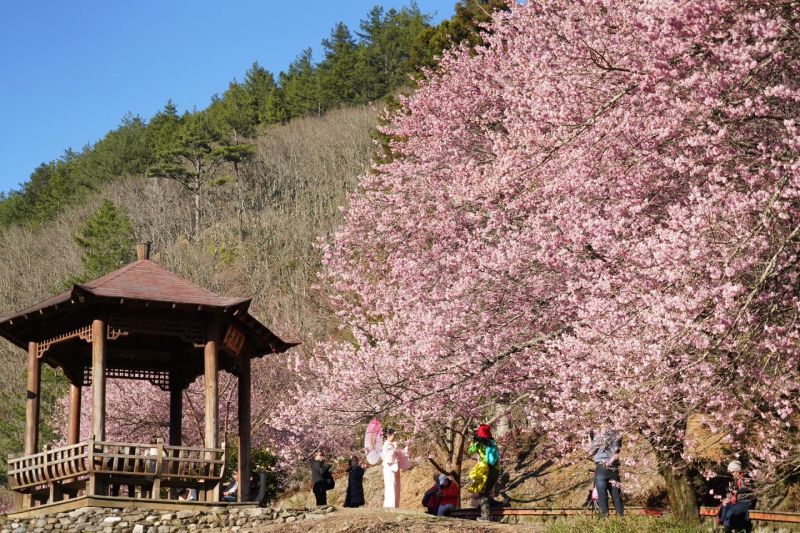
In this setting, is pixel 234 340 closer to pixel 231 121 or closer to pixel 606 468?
pixel 606 468

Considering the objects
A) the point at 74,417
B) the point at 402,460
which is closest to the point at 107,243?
the point at 74,417

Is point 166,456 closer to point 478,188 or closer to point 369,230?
point 478,188

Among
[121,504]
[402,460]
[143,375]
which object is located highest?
[143,375]

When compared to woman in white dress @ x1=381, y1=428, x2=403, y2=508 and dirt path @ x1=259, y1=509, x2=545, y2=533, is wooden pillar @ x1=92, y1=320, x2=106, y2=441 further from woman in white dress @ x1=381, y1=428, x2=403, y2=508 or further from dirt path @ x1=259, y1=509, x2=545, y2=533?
woman in white dress @ x1=381, y1=428, x2=403, y2=508

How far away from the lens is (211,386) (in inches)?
707

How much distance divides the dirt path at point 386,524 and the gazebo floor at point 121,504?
150 centimetres

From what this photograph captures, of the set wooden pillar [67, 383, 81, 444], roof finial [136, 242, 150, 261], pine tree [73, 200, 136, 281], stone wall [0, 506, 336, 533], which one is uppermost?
pine tree [73, 200, 136, 281]

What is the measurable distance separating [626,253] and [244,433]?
8934 millimetres

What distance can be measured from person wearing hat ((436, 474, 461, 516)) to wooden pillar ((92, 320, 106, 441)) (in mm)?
5504

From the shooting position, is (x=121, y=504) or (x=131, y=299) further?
(x=131, y=299)

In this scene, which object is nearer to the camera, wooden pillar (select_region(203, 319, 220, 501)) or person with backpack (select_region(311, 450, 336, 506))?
wooden pillar (select_region(203, 319, 220, 501))

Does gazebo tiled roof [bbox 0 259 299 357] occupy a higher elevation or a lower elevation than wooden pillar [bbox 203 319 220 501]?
higher

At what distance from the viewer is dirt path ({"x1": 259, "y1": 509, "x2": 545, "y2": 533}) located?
45.1ft

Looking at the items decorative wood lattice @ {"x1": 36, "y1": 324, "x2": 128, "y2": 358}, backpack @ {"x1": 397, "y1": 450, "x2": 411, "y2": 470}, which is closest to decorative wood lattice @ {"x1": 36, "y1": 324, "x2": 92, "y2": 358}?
decorative wood lattice @ {"x1": 36, "y1": 324, "x2": 128, "y2": 358}
